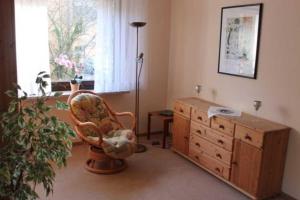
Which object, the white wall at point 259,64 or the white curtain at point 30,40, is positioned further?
the white curtain at point 30,40

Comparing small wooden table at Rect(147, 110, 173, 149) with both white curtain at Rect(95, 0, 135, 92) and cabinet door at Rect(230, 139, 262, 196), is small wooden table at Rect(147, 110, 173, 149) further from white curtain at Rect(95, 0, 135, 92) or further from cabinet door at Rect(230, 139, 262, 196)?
cabinet door at Rect(230, 139, 262, 196)

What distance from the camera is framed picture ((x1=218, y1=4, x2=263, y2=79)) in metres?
3.39

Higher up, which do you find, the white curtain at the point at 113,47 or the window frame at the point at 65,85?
the white curtain at the point at 113,47

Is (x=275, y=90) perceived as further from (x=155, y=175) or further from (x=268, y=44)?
(x=155, y=175)

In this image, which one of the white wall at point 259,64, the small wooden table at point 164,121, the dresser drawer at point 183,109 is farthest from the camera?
the small wooden table at point 164,121

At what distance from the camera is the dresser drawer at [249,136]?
9.59 ft

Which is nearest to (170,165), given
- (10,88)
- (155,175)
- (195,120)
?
(155,175)

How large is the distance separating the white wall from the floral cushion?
130cm

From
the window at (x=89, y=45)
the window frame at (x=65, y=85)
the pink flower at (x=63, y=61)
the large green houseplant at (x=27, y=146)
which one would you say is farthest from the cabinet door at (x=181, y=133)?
the large green houseplant at (x=27, y=146)

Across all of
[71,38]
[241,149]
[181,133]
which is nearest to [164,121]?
[181,133]

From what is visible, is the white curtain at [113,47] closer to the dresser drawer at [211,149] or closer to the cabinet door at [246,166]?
the dresser drawer at [211,149]

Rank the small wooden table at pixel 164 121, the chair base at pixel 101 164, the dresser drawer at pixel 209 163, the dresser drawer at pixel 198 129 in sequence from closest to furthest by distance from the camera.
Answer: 1. the dresser drawer at pixel 209 163
2. the chair base at pixel 101 164
3. the dresser drawer at pixel 198 129
4. the small wooden table at pixel 164 121

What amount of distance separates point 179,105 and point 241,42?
3.69 feet

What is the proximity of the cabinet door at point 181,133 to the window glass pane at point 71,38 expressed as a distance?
1452 mm
